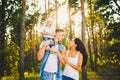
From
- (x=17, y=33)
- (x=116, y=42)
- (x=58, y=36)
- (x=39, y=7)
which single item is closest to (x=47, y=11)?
(x=39, y=7)

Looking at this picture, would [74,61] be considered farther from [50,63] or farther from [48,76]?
[48,76]

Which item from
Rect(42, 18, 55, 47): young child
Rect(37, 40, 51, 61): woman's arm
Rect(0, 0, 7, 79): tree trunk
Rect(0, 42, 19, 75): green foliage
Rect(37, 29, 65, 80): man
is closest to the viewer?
Rect(37, 40, 51, 61): woman's arm

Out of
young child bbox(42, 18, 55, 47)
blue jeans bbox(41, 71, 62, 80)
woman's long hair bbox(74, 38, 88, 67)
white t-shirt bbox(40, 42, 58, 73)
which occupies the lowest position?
blue jeans bbox(41, 71, 62, 80)

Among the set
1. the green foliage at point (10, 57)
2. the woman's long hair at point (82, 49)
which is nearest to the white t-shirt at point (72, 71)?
the woman's long hair at point (82, 49)

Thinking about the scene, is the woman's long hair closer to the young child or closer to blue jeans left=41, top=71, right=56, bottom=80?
the young child

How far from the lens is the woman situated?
20.6 ft

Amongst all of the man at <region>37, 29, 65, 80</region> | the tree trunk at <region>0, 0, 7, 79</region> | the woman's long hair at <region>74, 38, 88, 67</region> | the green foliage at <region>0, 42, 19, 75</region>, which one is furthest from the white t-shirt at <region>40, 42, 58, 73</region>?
the tree trunk at <region>0, 0, 7, 79</region>

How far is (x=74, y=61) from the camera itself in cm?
630

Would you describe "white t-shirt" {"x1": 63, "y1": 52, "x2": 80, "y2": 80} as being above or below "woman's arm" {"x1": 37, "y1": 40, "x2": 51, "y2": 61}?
below

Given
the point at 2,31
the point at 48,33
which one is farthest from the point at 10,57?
the point at 48,33

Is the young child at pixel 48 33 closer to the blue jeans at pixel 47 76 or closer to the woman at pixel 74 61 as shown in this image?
the woman at pixel 74 61

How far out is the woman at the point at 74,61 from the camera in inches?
247

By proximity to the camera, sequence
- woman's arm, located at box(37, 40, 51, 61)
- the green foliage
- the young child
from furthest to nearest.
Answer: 1. the green foliage
2. the young child
3. woman's arm, located at box(37, 40, 51, 61)

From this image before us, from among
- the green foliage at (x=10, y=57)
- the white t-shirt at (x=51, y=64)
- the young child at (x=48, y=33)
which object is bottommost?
the green foliage at (x=10, y=57)
